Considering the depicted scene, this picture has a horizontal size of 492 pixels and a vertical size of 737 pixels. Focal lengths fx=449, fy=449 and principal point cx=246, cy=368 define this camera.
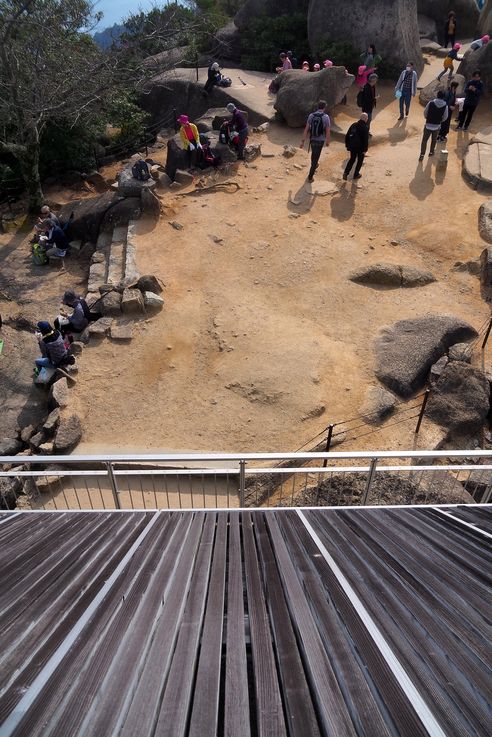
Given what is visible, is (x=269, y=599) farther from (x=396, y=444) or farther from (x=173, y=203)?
(x=173, y=203)

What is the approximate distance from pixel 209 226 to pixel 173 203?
1716mm

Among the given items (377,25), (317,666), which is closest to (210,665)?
(317,666)

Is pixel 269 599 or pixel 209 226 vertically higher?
pixel 209 226

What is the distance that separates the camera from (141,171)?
42.7ft

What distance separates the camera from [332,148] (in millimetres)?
15094

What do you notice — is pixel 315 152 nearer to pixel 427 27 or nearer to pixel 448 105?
pixel 448 105

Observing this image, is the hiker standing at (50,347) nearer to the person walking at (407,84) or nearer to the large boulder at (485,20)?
the person walking at (407,84)

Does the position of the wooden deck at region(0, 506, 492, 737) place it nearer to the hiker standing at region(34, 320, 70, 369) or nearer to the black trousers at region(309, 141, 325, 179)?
the hiker standing at region(34, 320, 70, 369)

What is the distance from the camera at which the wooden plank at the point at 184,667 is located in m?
1.71

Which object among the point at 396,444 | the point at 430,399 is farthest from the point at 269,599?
the point at 430,399

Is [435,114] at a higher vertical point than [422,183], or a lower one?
higher

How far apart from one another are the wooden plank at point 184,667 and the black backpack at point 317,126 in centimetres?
1200

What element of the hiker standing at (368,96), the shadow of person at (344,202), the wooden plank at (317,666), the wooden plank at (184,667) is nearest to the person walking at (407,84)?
the hiker standing at (368,96)

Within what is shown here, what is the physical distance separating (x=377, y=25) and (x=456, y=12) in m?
9.03
